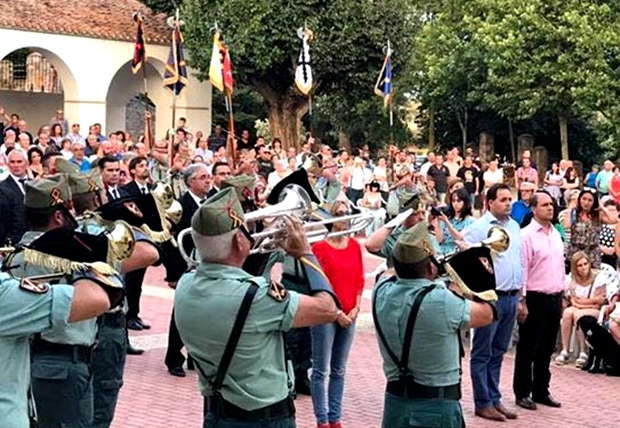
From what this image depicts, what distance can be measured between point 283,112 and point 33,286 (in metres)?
31.5

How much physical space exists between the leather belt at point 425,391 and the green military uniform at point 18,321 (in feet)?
6.80

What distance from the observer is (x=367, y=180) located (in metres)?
25.3

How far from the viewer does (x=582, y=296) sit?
39.0ft

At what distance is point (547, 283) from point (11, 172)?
522 cm

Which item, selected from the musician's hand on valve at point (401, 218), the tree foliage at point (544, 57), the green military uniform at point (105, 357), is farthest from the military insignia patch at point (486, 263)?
the tree foliage at point (544, 57)

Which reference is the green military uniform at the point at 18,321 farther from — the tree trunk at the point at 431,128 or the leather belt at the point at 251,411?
the tree trunk at the point at 431,128

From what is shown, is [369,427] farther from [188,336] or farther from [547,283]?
[188,336]

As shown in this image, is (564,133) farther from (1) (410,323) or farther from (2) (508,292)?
(1) (410,323)

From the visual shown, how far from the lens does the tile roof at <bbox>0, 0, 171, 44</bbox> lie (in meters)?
29.5

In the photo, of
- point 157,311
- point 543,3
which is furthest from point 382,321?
point 543,3

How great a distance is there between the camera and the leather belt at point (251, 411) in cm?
487

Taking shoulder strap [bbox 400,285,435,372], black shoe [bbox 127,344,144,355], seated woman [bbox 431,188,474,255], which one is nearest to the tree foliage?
seated woman [bbox 431,188,474,255]

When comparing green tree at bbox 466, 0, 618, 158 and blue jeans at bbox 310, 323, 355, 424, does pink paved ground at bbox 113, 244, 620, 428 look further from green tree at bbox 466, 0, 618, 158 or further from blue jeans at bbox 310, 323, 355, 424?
green tree at bbox 466, 0, 618, 158

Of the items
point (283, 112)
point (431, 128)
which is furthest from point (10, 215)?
point (431, 128)
